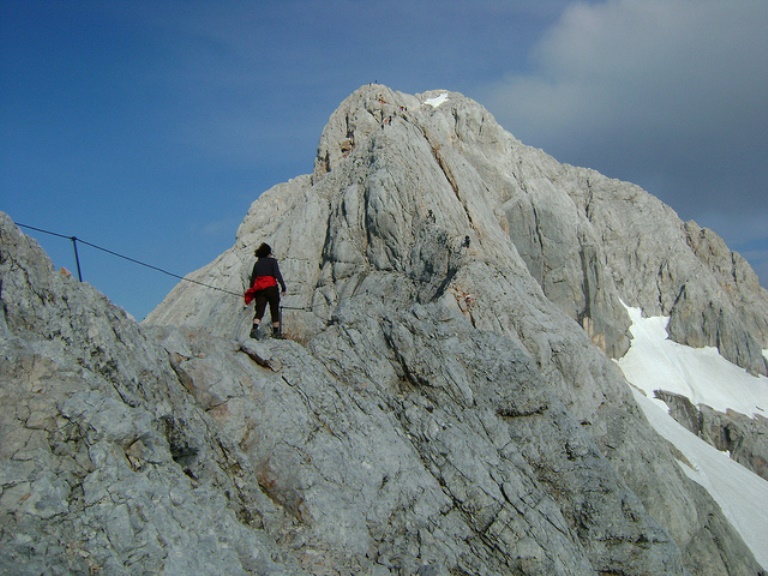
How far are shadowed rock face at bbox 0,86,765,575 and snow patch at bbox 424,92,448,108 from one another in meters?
33.7

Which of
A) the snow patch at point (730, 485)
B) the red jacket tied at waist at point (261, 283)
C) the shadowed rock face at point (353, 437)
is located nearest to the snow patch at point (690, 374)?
the snow patch at point (730, 485)

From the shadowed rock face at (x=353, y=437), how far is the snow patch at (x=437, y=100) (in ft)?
111

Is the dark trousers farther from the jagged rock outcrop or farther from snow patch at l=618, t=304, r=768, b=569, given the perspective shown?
snow patch at l=618, t=304, r=768, b=569

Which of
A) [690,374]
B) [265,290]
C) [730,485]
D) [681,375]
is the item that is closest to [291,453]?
[265,290]

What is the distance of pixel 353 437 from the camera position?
13516 millimetres

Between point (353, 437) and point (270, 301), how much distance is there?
435 cm

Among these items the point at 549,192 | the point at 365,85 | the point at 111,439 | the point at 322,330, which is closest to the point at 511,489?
the point at 322,330

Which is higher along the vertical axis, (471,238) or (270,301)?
(471,238)

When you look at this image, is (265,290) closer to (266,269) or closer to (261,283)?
(261,283)

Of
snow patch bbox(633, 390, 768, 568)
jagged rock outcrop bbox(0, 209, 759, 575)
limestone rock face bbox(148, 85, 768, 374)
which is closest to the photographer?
jagged rock outcrop bbox(0, 209, 759, 575)

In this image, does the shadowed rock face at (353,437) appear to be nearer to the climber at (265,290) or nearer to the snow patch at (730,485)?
the climber at (265,290)

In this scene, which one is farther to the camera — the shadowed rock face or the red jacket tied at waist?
the red jacket tied at waist

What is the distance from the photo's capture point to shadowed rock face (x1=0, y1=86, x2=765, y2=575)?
8.91m

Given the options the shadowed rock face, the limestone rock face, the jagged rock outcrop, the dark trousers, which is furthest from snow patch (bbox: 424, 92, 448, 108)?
the dark trousers
